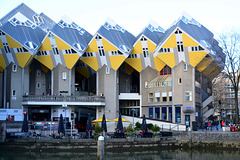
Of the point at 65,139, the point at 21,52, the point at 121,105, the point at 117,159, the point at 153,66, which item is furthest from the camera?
the point at 121,105

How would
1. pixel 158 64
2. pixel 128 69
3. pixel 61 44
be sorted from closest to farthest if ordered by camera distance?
pixel 61 44
pixel 158 64
pixel 128 69

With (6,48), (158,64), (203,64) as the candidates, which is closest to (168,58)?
(158,64)

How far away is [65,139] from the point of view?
168 ft

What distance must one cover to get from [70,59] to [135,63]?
40.4 feet

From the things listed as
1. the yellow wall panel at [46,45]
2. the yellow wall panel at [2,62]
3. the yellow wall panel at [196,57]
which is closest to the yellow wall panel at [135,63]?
the yellow wall panel at [196,57]

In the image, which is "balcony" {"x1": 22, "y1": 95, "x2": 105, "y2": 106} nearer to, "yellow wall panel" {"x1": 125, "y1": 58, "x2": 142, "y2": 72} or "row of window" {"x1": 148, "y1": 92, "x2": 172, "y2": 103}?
"yellow wall panel" {"x1": 125, "y1": 58, "x2": 142, "y2": 72}

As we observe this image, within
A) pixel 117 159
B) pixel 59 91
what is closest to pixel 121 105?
pixel 59 91

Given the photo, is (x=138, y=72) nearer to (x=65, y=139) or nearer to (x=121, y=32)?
(x=121, y=32)

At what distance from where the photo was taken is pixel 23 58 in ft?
235

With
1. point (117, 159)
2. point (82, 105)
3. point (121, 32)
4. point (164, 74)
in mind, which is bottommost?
point (117, 159)

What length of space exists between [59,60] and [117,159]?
1304 inches

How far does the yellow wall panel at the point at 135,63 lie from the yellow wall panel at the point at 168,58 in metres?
5.98

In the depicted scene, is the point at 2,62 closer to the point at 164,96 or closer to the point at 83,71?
the point at 83,71

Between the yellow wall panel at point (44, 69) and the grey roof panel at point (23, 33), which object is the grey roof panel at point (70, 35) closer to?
the grey roof panel at point (23, 33)
